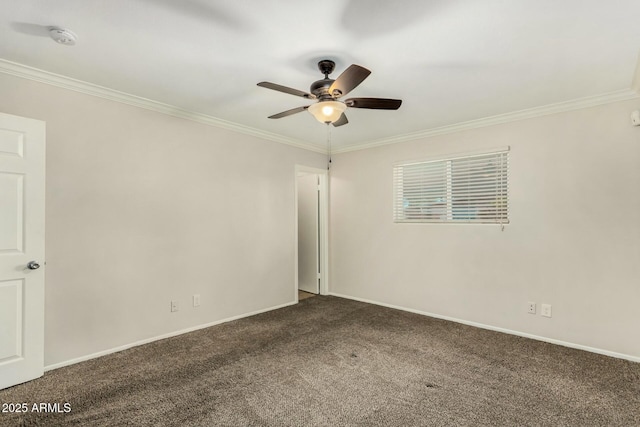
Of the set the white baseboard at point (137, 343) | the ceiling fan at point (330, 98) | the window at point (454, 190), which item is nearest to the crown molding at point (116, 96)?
the ceiling fan at point (330, 98)

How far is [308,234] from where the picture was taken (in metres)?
5.40

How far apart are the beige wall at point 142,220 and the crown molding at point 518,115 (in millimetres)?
1774

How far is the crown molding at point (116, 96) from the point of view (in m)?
2.47

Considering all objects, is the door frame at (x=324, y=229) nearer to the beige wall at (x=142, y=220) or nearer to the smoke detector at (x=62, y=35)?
the beige wall at (x=142, y=220)

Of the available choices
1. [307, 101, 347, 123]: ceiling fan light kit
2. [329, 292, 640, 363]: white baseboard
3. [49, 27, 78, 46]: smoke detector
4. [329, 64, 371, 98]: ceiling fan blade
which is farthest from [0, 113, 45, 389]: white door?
[329, 292, 640, 363]: white baseboard

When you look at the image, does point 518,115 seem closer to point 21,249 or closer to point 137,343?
point 137,343

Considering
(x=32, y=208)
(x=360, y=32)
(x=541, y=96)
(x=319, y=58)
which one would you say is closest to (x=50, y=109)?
(x=32, y=208)

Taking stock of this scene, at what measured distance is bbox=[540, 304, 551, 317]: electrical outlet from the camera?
3.28m

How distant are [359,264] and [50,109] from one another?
3.97 meters

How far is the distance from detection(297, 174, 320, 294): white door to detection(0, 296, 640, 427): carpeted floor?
1.89 m

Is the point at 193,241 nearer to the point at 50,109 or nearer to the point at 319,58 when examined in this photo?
the point at 50,109

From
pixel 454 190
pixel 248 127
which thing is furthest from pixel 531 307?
pixel 248 127

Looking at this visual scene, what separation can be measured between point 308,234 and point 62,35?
3959mm

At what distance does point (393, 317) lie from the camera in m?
4.06
